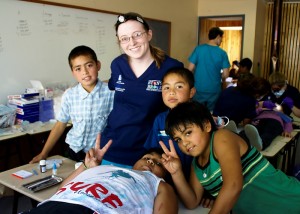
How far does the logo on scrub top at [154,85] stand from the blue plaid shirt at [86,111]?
508mm

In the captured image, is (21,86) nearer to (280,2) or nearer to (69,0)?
(69,0)

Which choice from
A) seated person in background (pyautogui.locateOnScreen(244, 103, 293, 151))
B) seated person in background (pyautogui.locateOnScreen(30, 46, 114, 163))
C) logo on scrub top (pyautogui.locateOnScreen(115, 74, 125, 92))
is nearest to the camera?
logo on scrub top (pyautogui.locateOnScreen(115, 74, 125, 92))

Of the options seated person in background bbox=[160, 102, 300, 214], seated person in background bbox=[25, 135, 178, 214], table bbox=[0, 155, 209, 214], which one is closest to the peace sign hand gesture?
seated person in background bbox=[25, 135, 178, 214]

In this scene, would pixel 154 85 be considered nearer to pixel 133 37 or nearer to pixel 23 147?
pixel 133 37

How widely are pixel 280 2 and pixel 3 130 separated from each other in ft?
20.2

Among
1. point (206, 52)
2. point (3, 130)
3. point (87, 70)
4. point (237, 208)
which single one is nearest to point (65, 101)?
point (87, 70)

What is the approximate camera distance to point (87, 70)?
213 centimetres

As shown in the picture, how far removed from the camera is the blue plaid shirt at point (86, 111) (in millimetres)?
2133

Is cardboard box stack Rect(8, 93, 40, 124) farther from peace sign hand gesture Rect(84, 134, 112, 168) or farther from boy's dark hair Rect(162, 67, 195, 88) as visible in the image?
boy's dark hair Rect(162, 67, 195, 88)

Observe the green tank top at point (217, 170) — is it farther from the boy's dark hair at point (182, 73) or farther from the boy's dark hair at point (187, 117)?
the boy's dark hair at point (182, 73)

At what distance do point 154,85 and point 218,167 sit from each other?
0.59m

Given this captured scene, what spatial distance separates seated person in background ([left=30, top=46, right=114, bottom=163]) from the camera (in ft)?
6.98

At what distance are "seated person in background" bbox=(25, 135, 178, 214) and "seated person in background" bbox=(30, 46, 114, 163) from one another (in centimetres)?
57

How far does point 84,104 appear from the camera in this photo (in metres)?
2.13
